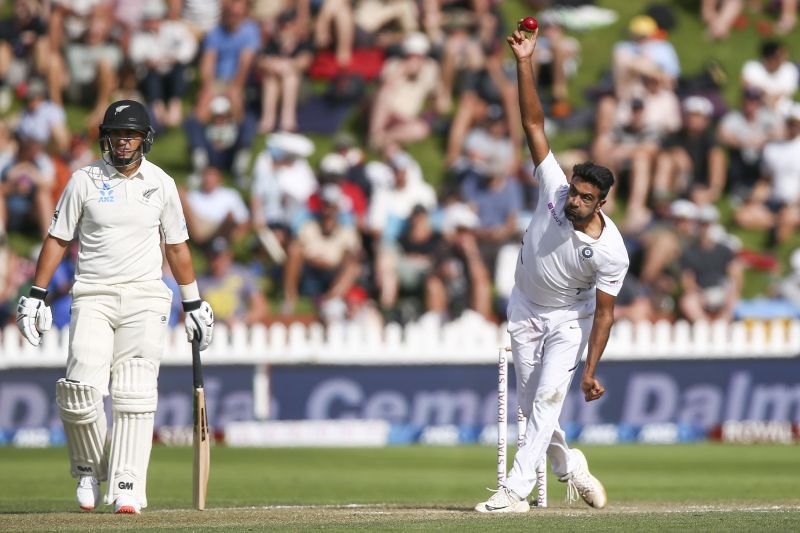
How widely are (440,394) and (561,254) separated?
30.2 feet

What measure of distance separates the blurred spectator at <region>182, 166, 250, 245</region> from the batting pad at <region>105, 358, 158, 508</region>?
991cm

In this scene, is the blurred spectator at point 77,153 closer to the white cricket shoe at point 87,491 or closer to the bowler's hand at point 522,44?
the white cricket shoe at point 87,491

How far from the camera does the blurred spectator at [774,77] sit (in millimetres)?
20870

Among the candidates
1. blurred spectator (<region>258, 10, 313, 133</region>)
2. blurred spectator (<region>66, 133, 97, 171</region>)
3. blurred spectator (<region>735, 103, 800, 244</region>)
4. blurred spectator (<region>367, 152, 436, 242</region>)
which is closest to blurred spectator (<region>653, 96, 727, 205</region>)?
blurred spectator (<region>735, 103, 800, 244</region>)

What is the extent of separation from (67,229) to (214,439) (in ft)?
30.3

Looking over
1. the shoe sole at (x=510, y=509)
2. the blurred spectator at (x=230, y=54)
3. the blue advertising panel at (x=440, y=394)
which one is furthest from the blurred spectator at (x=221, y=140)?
the shoe sole at (x=510, y=509)

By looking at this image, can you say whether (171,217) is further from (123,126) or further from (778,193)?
(778,193)

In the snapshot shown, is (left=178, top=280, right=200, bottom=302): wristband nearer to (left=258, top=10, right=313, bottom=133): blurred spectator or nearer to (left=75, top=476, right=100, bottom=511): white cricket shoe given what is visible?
(left=75, top=476, right=100, bottom=511): white cricket shoe

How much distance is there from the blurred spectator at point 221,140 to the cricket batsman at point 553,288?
11243 mm

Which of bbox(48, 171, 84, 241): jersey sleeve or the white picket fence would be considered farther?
the white picket fence

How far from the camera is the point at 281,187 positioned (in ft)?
62.1

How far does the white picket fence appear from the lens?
57.4 ft

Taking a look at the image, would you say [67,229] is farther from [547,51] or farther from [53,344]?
[547,51]

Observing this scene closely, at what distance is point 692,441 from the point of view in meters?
18.0
